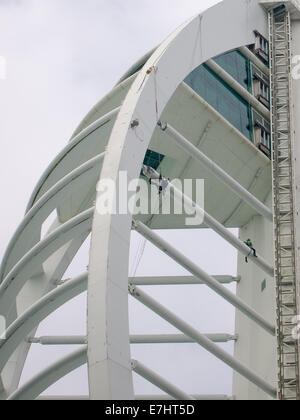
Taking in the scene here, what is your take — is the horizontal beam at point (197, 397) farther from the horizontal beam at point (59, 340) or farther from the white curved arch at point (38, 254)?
the white curved arch at point (38, 254)

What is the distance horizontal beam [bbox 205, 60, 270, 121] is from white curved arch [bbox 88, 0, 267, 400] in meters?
1.10

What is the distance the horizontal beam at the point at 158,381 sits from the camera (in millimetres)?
21500

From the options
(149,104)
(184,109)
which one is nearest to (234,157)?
(184,109)

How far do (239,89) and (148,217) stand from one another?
7000mm

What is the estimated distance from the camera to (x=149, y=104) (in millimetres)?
25828

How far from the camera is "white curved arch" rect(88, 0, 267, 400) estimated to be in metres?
19.5

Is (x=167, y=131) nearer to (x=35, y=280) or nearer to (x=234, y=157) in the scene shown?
(x=234, y=157)

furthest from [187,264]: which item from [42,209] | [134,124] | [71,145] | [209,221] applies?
[71,145]

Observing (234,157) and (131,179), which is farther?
(234,157)

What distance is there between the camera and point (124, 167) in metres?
23.1

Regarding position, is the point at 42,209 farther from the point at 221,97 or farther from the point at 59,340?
the point at 221,97

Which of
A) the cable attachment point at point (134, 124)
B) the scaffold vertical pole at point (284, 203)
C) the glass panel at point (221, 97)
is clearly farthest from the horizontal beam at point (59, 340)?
the cable attachment point at point (134, 124)
